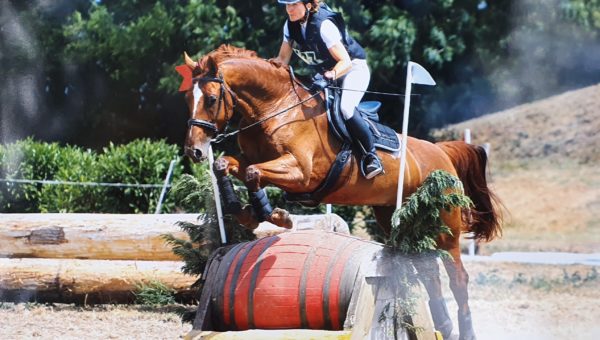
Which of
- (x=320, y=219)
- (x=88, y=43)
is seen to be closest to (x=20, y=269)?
(x=320, y=219)

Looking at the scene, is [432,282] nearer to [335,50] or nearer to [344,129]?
[344,129]

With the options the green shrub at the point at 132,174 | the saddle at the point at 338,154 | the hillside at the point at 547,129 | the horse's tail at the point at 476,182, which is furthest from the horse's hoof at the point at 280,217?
the hillside at the point at 547,129

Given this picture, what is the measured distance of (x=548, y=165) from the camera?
1812 centimetres

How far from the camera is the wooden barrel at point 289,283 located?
456cm

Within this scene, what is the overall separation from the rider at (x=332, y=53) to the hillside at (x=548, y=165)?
27.8 ft

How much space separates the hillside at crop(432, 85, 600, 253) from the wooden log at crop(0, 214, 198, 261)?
287 inches

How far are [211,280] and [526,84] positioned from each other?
550 inches

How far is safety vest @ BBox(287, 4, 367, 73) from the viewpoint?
219 inches

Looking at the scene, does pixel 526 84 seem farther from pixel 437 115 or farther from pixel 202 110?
pixel 202 110

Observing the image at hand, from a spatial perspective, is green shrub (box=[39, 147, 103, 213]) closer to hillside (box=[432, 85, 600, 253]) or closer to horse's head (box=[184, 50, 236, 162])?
horse's head (box=[184, 50, 236, 162])

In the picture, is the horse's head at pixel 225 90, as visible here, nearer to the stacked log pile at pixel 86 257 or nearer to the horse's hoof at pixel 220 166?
the horse's hoof at pixel 220 166

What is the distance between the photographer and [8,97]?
14.7 meters

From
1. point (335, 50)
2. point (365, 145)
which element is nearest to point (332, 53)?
point (335, 50)

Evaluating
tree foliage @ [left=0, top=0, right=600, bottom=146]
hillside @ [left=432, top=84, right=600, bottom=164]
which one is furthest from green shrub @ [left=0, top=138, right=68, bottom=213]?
hillside @ [left=432, top=84, right=600, bottom=164]
